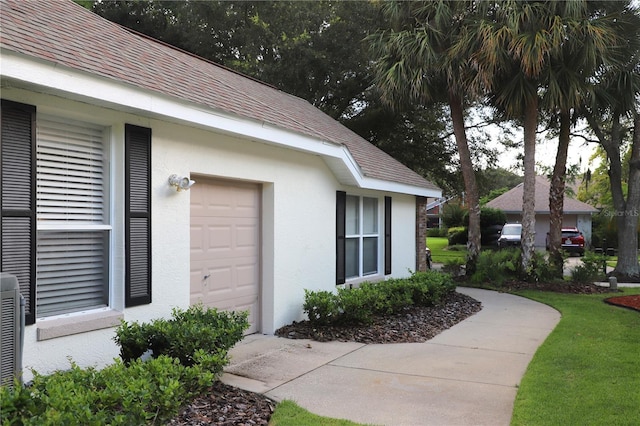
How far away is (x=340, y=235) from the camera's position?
408 inches

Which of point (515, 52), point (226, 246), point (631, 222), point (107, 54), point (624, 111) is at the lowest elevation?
point (226, 246)

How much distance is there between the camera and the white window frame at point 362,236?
36.2 ft

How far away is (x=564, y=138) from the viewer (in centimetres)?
1684

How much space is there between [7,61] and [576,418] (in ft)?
18.2

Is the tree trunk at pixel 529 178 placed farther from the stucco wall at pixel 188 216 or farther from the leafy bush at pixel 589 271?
the stucco wall at pixel 188 216

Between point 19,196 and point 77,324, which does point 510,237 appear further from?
point 19,196

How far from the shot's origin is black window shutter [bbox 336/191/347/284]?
33.7 ft

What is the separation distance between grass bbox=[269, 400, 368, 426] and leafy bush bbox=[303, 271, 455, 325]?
3501 mm

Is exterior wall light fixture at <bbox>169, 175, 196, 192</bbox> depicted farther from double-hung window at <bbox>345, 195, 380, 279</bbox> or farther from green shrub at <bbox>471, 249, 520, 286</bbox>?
green shrub at <bbox>471, 249, 520, 286</bbox>

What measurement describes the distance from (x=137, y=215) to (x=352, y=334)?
3.89 metres

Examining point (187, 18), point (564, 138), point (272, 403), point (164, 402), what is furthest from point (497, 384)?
point (187, 18)

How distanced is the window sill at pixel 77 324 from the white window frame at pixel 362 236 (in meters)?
5.78

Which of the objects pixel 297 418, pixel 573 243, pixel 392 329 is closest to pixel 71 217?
pixel 297 418

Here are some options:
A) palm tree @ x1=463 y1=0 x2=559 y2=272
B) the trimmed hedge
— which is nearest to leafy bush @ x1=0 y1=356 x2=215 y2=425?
the trimmed hedge
